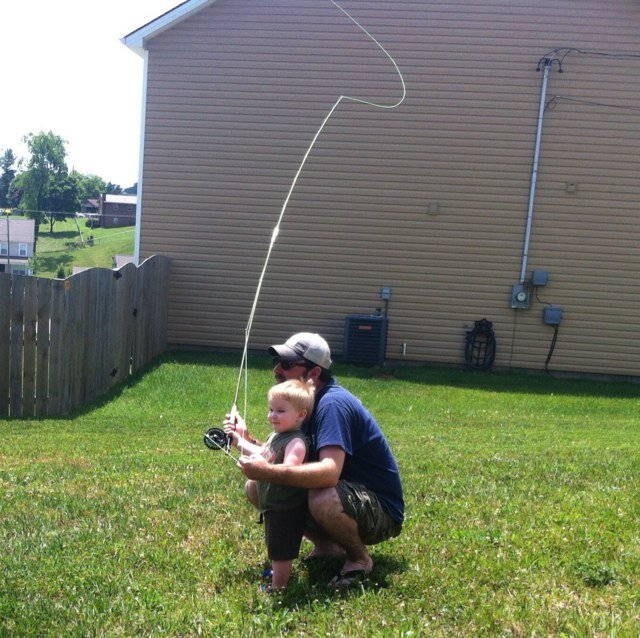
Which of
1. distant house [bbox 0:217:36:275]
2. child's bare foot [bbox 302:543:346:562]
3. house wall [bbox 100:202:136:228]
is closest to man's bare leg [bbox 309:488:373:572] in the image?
child's bare foot [bbox 302:543:346:562]

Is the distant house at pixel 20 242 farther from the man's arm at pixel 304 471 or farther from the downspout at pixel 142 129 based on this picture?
the man's arm at pixel 304 471

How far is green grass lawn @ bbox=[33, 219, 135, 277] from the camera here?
50.2 m

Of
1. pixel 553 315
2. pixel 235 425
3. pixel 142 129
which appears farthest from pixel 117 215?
pixel 235 425

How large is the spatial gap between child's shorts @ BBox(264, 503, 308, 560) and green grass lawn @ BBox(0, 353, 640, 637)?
0.19 meters

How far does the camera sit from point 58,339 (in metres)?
8.80

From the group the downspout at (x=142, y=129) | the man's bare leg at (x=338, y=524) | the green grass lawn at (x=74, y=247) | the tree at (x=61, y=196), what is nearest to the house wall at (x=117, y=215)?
the green grass lawn at (x=74, y=247)

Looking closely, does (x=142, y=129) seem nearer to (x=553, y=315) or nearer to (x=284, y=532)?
(x=553, y=315)

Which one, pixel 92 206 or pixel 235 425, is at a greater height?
pixel 92 206

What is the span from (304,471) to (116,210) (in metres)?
73.0

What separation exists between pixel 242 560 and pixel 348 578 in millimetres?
593

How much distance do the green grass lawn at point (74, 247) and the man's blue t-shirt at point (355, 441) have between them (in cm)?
4622

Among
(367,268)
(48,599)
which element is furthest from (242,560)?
(367,268)

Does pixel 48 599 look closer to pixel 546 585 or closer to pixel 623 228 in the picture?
pixel 546 585

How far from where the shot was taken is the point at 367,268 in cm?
1360
